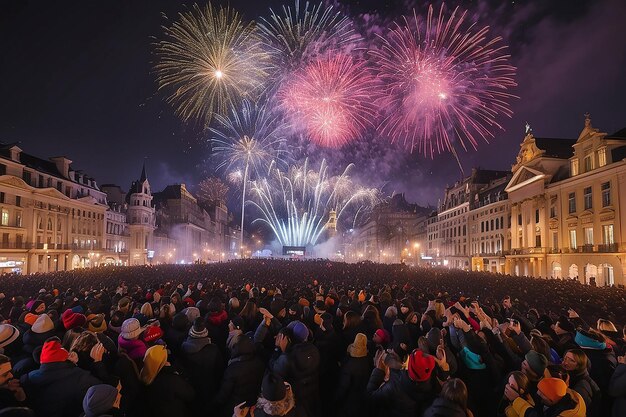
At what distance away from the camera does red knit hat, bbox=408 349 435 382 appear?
14.2ft

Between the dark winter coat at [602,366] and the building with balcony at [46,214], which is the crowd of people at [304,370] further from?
the building with balcony at [46,214]

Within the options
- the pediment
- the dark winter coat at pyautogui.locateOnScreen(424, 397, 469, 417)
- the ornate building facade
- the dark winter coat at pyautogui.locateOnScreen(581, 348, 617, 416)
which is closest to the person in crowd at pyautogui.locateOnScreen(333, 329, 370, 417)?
the dark winter coat at pyautogui.locateOnScreen(424, 397, 469, 417)

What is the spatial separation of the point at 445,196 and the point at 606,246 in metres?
49.8

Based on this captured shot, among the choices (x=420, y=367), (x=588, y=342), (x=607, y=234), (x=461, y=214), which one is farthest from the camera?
(x=461, y=214)

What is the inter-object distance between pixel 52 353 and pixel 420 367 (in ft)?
13.5

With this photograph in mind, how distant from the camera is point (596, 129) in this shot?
38.6 meters

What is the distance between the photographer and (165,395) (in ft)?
15.8

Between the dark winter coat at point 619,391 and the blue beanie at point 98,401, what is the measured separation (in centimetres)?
535

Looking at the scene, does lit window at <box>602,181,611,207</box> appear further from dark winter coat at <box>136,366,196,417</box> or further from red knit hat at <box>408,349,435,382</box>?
dark winter coat at <box>136,366,196,417</box>

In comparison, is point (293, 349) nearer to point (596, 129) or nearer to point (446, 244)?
point (596, 129)

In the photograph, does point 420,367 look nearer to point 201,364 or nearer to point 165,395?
point 165,395

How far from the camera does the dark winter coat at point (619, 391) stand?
4.39m

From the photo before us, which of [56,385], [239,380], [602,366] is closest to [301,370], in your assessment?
[239,380]

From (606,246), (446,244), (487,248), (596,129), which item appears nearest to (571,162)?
(596,129)
